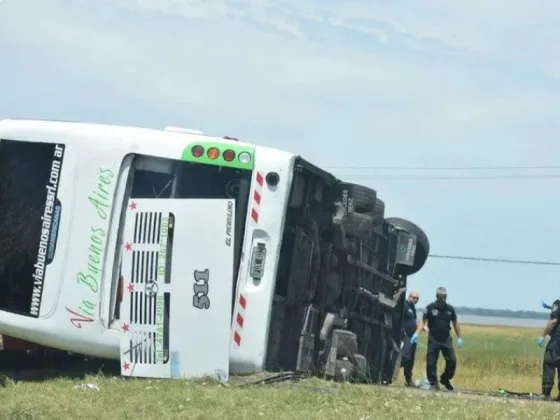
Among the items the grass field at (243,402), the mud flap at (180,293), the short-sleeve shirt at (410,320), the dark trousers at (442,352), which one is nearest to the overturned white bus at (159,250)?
the mud flap at (180,293)

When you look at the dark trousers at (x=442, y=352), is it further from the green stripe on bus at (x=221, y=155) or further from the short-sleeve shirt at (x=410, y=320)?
the green stripe on bus at (x=221, y=155)

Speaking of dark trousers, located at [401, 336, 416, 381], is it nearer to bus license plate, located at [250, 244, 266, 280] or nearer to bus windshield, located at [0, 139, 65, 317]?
bus license plate, located at [250, 244, 266, 280]

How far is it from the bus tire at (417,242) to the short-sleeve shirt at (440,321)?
1.68 meters

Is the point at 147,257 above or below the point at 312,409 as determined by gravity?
above

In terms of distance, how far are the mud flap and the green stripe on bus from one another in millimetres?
364

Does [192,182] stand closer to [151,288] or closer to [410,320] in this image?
[151,288]

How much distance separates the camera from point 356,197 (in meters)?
9.37

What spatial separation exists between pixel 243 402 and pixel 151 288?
1438mm

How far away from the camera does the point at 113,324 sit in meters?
8.40

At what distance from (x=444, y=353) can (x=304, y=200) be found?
202 inches

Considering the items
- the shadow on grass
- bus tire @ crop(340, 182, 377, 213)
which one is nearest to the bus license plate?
bus tire @ crop(340, 182, 377, 213)

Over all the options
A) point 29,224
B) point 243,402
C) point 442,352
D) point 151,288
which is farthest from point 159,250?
point 442,352

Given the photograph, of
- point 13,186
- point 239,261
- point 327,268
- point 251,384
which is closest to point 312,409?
point 251,384

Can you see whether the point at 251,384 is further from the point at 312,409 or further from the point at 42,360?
the point at 42,360
